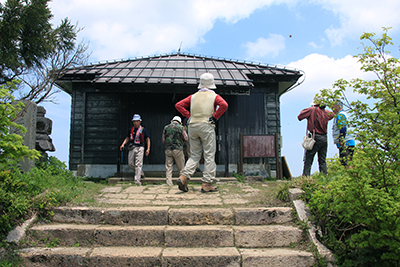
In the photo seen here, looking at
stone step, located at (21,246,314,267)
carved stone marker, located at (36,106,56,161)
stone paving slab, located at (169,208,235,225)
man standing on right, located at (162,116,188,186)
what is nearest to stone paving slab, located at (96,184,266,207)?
stone paving slab, located at (169,208,235,225)

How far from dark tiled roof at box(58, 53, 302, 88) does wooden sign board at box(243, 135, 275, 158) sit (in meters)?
1.86

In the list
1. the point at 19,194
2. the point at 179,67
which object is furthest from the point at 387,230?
the point at 179,67

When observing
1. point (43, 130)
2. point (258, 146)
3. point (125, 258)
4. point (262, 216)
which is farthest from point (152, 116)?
point (125, 258)

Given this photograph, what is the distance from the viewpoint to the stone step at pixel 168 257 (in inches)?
120

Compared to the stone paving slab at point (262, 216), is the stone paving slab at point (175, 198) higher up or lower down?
higher up

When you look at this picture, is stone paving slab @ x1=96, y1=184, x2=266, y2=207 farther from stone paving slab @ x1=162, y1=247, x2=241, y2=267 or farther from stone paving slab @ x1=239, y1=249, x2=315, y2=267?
stone paving slab @ x1=239, y1=249, x2=315, y2=267

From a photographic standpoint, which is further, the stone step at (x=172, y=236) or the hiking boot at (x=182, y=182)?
the hiking boot at (x=182, y=182)

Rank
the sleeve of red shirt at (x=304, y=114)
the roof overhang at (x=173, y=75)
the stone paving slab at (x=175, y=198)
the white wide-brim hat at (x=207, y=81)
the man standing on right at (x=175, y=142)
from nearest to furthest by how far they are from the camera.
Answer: the stone paving slab at (x=175, y=198), the white wide-brim hat at (x=207, y=81), the sleeve of red shirt at (x=304, y=114), the man standing on right at (x=175, y=142), the roof overhang at (x=173, y=75)

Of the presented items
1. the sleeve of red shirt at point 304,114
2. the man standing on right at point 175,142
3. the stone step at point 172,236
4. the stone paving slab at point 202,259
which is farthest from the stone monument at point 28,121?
the sleeve of red shirt at point 304,114

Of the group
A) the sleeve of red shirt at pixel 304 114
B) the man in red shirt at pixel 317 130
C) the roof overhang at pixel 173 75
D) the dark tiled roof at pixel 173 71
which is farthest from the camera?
the dark tiled roof at pixel 173 71

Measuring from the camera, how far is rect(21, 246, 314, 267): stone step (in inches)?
120

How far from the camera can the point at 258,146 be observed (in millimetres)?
9086

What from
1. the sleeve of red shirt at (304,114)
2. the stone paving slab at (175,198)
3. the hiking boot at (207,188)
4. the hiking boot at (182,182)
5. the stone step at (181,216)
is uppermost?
the sleeve of red shirt at (304,114)

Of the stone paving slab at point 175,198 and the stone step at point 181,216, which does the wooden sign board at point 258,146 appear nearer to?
the stone paving slab at point 175,198
